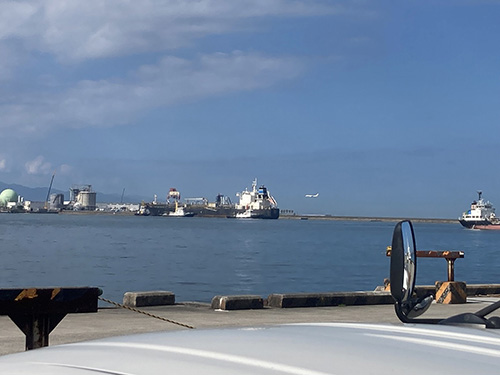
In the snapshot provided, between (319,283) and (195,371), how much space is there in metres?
40.7

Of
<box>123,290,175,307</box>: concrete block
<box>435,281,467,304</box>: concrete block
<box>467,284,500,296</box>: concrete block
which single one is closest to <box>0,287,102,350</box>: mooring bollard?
<box>123,290,175,307</box>: concrete block

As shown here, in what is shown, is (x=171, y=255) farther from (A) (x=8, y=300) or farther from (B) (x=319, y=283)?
(A) (x=8, y=300)

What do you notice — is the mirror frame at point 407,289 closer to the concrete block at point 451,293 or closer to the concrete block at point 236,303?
the concrete block at point 236,303

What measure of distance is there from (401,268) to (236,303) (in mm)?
10656

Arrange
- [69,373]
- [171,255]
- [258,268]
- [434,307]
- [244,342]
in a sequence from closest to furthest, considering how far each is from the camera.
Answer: [69,373] → [244,342] → [434,307] → [258,268] → [171,255]

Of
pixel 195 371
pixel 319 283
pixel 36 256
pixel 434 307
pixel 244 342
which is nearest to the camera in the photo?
pixel 195 371

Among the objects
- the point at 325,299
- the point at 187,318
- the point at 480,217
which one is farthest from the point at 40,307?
the point at 480,217

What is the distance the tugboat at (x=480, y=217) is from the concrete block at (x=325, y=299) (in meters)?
141

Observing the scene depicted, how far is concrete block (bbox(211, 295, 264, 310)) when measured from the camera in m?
13.1

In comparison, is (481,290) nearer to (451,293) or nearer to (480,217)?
(451,293)

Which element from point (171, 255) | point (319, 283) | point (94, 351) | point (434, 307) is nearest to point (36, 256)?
point (171, 255)

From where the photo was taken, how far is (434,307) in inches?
573

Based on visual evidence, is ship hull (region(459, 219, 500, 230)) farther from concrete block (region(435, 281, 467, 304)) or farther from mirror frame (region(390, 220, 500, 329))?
mirror frame (region(390, 220, 500, 329))

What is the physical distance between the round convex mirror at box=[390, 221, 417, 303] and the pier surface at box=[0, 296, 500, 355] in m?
6.42
